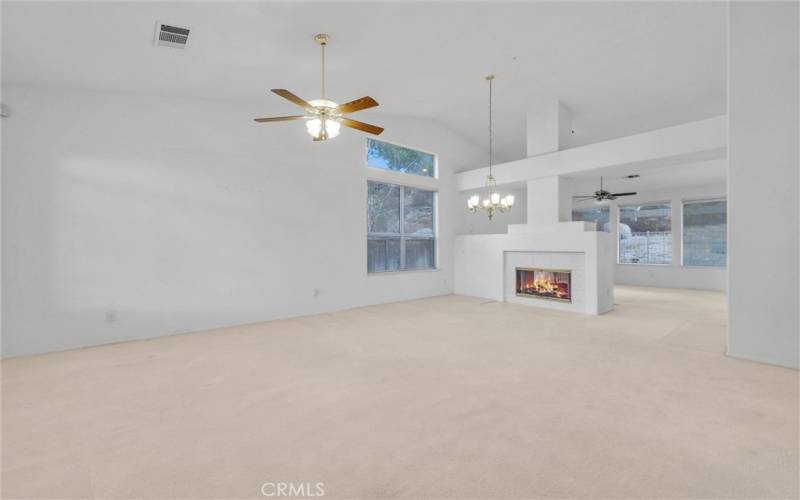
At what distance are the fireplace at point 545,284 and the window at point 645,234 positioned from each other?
19.2 feet

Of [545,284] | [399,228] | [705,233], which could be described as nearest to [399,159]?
[399,228]

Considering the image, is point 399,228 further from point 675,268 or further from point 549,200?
point 675,268

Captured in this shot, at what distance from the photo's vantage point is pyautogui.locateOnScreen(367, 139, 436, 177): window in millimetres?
7402

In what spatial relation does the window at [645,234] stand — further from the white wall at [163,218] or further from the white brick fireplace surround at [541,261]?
the white wall at [163,218]

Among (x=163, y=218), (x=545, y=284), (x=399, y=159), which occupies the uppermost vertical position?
(x=399, y=159)

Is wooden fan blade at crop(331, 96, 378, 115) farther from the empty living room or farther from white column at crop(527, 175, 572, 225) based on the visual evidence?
white column at crop(527, 175, 572, 225)

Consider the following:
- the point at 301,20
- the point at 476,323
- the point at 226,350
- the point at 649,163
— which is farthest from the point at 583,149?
the point at 226,350

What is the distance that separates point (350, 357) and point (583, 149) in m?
5.56

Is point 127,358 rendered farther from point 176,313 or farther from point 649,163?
point 649,163

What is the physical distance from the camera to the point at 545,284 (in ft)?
23.6

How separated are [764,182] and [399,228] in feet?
18.8

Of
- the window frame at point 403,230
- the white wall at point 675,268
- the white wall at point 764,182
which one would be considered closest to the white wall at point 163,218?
the window frame at point 403,230

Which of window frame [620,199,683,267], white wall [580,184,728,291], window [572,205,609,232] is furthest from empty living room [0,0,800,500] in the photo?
window [572,205,609,232]

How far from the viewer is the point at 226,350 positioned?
4.21m
